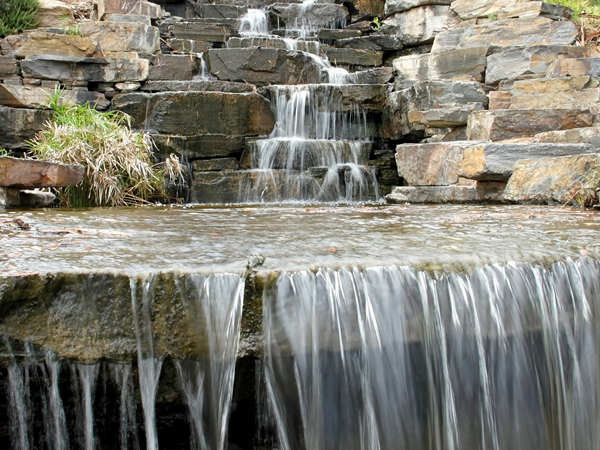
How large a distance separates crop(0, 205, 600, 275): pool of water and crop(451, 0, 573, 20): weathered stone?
5957 mm

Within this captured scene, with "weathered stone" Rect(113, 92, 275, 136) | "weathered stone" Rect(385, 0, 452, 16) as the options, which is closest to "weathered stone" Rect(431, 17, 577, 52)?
"weathered stone" Rect(385, 0, 452, 16)

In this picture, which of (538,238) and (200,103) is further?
(200,103)

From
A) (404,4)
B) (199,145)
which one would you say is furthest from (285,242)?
(404,4)

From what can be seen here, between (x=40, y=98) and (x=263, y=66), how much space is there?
147 inches

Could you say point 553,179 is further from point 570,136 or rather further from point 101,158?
point 101,158

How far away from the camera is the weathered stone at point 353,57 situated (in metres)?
10.2

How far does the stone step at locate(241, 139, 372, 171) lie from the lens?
7633 mm

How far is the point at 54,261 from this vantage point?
2135mm

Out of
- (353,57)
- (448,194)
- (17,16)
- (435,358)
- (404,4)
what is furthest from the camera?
(404,4)

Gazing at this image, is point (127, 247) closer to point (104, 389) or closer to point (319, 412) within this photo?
point (104, 389)

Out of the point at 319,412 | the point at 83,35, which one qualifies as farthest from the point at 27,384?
the point at 83,35

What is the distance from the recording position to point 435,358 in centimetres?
214

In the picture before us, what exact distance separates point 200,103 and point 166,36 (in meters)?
3.60

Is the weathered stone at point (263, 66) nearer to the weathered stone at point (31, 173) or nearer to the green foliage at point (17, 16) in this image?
the green foliage at point (17, 16)
